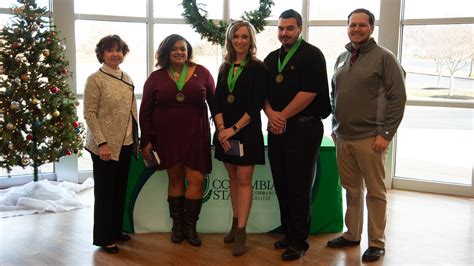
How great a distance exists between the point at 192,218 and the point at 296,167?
89 centimetres

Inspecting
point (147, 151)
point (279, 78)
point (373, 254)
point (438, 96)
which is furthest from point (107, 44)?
point (438, 96)

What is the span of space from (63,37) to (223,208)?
286 cm

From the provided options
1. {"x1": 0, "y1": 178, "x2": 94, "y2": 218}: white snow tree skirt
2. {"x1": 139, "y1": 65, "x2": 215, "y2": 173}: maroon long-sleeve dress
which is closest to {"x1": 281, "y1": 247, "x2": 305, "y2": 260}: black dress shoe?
{"x1": 139, "y1": 65, "x2": 215, "y2": 173}: maroon long-sleeve dress

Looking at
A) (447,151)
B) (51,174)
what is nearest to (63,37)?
(51,174)

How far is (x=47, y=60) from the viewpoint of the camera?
15.4ft

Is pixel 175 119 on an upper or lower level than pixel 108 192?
upper

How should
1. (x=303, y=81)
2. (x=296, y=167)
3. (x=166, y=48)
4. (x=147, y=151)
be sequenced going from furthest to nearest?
(x=147, y=151)
(x=166, y=48)
(x=296, y=167)
(x=303, y=81)

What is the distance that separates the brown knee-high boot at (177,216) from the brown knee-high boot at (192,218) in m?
0.05

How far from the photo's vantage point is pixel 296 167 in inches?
128

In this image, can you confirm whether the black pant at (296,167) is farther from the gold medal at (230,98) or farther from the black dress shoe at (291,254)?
the gold medal at (230,98)

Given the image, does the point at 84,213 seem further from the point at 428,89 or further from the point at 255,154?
the point at 428,89

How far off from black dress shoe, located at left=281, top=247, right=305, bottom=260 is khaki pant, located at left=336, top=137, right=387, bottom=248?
478mm

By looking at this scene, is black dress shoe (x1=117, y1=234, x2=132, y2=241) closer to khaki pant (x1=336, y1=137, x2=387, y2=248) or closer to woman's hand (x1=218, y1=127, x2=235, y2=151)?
woman's hand (x1=218, y1=127, x2=235, y2=151)

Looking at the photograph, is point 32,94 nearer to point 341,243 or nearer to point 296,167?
point 296,167
